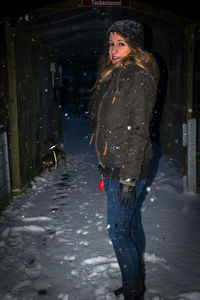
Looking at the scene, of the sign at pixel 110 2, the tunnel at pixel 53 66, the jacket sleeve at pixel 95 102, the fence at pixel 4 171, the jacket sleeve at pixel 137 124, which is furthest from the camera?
the sign at pixel 110 2

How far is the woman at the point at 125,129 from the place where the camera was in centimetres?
199

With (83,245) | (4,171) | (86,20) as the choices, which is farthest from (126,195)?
(86,20)

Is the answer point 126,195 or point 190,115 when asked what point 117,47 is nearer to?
point 126,195

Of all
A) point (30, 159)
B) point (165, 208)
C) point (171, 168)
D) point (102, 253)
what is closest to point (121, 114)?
point (102, 253)

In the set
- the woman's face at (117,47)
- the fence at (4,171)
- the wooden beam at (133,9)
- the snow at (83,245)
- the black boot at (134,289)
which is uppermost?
the wooden beam at (133,9)

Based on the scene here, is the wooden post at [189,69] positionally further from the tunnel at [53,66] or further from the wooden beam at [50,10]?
the wooden beam at [50,10]

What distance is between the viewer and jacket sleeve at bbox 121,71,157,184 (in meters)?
1.98

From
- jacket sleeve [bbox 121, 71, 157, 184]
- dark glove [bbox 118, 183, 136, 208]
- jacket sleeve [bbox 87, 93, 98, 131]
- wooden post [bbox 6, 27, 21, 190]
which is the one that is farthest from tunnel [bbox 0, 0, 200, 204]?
dark glove [bbox 118, 183, 136, 208]

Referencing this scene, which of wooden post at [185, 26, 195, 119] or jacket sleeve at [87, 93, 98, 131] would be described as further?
wooden post at [185, 26, 195, 119]

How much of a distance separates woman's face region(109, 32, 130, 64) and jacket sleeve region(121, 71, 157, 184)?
0.29 m

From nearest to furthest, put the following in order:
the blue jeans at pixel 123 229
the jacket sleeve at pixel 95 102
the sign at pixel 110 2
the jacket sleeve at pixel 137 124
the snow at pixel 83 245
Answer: the jacket sleeve at pixel 137 124
the blue jeans at pixel 123 229
the jacket sleeve at pixel 95 102
the snow at pixel 83 245
the sign at pixel 110 2

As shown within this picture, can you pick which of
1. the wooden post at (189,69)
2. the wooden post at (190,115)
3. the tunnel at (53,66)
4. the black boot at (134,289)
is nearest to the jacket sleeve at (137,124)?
the black boot at (134,289)

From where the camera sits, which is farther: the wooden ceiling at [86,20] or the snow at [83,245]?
the wooden ceiling at [86,20]

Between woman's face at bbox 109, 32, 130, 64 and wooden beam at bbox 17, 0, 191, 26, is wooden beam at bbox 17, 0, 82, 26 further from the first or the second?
woman's face at bbox 109, 32, 130, 64
